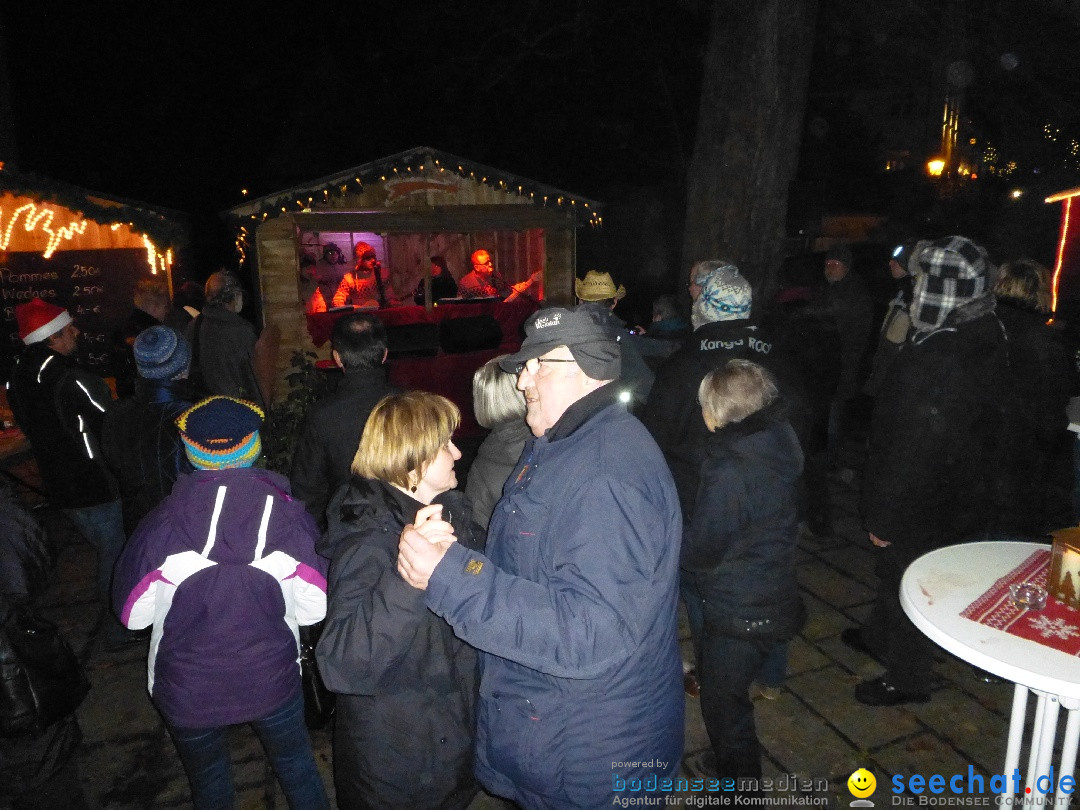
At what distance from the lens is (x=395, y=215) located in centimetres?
978

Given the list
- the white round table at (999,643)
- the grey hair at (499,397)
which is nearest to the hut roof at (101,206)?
the grey hair at (499,397)

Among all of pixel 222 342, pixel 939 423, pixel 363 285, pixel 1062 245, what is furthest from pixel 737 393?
pixel 363 285

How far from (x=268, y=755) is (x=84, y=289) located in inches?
333

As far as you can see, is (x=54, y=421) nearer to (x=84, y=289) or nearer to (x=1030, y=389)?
(x=1030, y=389)

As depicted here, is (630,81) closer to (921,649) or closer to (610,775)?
(921,649)

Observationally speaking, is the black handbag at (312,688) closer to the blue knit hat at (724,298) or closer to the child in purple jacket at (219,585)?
the child in purple jacket at (219,585)

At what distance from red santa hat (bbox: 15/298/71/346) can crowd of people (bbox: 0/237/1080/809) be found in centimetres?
2

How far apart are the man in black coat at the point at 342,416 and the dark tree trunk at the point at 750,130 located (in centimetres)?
474

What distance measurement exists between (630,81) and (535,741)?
821 inches

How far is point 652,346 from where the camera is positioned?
582 centimetres

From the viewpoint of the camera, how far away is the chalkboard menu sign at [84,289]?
8406 mm

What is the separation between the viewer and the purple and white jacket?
89.5 inches

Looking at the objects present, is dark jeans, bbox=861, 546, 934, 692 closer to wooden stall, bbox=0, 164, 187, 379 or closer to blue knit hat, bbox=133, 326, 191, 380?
blue knit hat, bbox=133, 326, 191, 380

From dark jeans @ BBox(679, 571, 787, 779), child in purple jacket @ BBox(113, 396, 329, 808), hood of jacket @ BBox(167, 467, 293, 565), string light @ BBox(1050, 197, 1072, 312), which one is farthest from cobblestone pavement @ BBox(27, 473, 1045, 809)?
string light @ BBox(1050, 197, 1072, 312)
